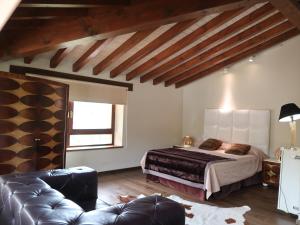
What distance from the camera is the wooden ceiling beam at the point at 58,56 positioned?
13.5 ft

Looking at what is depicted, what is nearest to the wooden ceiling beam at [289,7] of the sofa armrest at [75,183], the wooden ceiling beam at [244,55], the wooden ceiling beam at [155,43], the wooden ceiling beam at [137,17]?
the wooden ceiling beam at [137,17]

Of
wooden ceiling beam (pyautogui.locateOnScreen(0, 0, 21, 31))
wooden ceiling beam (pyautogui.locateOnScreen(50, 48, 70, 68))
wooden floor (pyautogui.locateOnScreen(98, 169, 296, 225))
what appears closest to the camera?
wooden ceiling beam (pyautogui.locateOnScreen(0, 0, 21, 31))

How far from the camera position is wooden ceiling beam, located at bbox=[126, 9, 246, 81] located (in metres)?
3.45

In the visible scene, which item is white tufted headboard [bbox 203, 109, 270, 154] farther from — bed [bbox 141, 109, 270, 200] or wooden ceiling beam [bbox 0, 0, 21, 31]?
wooden ceiling beam [bbox 0, 0, 21, 31]

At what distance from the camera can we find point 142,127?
6105 millimetres

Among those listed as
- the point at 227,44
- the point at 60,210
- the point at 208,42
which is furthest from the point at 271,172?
the point at 60,210

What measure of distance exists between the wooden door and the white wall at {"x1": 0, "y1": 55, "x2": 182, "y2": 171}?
0.89m

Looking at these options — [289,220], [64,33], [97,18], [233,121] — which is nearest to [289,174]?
[289,220]

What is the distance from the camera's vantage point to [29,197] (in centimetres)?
161

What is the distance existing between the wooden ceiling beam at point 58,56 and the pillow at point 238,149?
367 cm

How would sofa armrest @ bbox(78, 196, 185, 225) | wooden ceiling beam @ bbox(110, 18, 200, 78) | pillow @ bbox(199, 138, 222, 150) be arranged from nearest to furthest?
1. sofa armrest @ bbox(78, 196, 185, 225)
2. wooden ceiling beam @ bbox(110, 18, 200, 78)
3. pillow @ bbox(199, 138, 222, 150)

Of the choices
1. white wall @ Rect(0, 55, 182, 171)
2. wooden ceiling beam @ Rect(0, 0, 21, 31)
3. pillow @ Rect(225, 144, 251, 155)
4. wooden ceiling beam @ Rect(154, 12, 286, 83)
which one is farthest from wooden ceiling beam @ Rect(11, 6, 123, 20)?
pillow @ Rect(225, 144, 251, 155)

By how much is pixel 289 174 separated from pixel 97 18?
328 cm

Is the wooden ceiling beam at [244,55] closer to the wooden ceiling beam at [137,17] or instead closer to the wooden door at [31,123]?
the wooden ceiling beam at [137,17]
